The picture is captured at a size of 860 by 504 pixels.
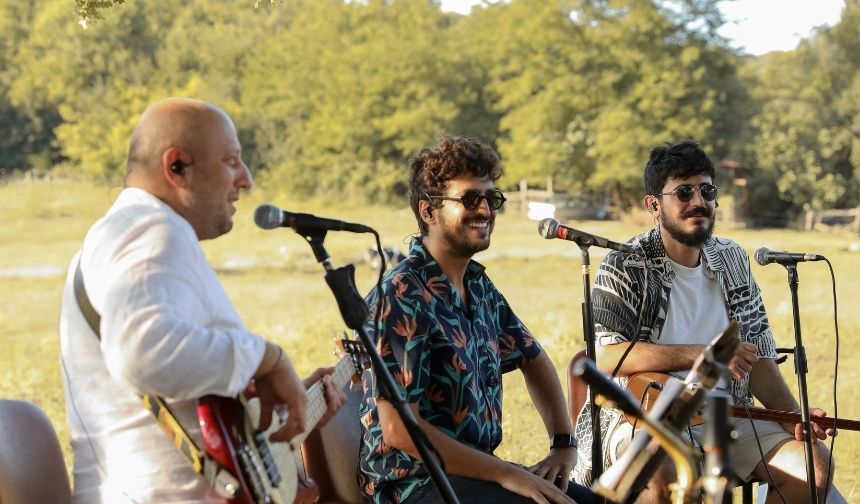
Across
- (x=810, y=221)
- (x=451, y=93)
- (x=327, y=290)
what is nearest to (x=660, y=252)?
(x=327, y=290)

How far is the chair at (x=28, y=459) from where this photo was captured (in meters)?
2.53

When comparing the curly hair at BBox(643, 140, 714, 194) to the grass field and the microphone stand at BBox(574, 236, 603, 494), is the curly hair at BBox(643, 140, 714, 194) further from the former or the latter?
the grass field

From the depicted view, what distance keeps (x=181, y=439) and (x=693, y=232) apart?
277 centimetres

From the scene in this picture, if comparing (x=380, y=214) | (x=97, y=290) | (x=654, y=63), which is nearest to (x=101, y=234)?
(x=97, y=290)

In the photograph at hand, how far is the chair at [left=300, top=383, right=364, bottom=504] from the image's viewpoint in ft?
11.3

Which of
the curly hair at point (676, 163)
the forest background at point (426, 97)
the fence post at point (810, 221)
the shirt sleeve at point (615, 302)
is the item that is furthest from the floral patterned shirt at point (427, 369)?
the fence post at point (810, 221)

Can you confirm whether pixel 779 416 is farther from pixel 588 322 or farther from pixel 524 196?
pixel 524 196

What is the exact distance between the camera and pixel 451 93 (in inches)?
1849

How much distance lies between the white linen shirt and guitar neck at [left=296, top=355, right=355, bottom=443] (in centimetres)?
45

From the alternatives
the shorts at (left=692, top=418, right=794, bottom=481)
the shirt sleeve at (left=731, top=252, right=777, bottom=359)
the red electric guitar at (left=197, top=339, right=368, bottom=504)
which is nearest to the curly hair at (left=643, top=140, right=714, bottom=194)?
the shirt sleeve at (left=731, top=252, right=777, bottom=359)

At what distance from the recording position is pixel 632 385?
13.8ft

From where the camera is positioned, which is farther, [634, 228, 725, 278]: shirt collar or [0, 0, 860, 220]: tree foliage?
[0, 0, 860, 220]: tree foliage

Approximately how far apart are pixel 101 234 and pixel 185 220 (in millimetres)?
205

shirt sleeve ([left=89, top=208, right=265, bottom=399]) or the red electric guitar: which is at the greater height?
shirt sleeve ([left=89, top=208, right=265, bottom=399])
